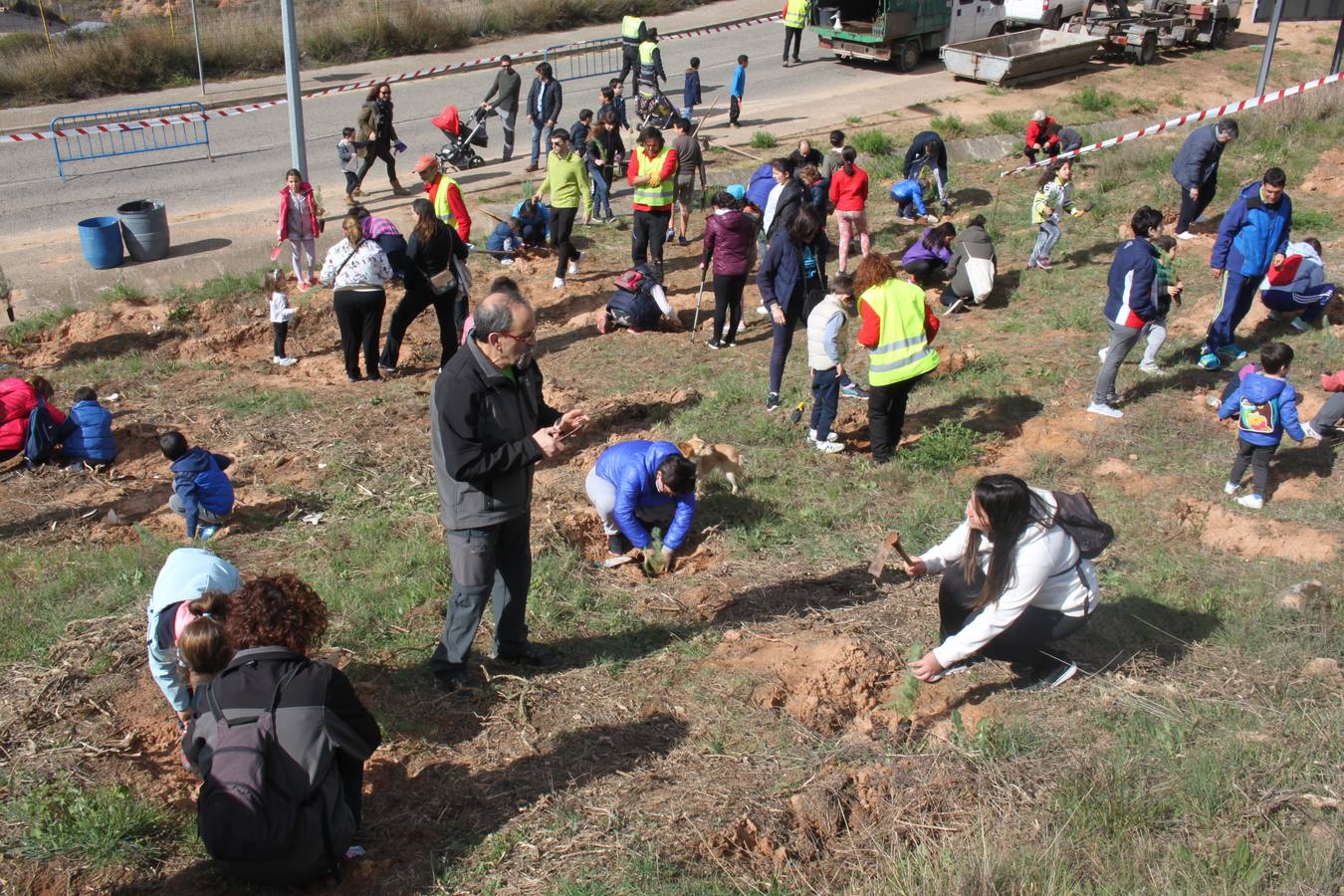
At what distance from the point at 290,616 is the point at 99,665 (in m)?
2.06

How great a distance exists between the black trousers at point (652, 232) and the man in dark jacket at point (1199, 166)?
584 centimetres

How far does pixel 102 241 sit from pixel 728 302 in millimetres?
7461

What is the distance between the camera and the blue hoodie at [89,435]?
27.7 feet

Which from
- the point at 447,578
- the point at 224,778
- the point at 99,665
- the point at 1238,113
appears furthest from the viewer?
the point at 1238,113

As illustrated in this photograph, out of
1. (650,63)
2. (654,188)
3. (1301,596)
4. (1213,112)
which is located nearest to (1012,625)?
(1301,596)

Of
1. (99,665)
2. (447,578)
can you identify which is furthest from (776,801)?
(99,665)

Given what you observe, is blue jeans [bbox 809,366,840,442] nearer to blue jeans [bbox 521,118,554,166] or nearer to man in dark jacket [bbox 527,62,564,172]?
man in dark jacket [bbox 527,62,564,172]

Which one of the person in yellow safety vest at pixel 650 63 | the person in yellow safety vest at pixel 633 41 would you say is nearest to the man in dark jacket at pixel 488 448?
the person in yellow safety vest at pixel 650 63

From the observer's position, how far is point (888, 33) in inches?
882

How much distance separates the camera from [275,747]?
3.58 m

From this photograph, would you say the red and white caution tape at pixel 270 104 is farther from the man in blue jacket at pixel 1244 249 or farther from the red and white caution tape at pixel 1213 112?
the man in blue jacket at pixel 1244 249

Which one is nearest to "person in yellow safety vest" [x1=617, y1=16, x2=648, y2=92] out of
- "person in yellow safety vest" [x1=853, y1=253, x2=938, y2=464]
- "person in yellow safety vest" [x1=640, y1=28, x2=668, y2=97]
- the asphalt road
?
"person in yellow safety vest" [x1=640, y1=28, x2=668, y2=97]

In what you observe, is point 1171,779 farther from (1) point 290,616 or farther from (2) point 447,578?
(2) point 447,578

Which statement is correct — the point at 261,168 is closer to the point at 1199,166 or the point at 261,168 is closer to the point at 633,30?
the point at 633,30
